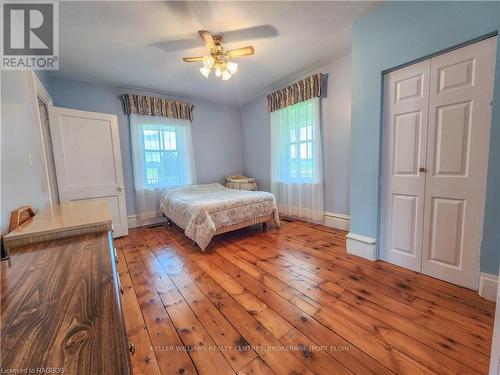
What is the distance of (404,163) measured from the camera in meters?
Answer: 1.97

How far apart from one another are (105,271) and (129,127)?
3.61 metres

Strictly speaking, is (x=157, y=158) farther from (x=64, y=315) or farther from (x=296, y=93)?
(x=64, y=315)

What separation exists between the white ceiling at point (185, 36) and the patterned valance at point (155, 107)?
285mm

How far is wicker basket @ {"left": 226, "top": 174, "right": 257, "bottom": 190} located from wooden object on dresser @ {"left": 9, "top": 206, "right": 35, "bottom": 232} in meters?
3.33

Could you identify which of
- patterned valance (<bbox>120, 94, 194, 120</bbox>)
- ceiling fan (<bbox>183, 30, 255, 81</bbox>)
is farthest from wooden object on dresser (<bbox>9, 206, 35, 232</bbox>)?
patterned valance (<bbox>120, 94, 194, 120</bbox>)

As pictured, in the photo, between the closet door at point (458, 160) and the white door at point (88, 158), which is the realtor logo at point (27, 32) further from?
the closet door at point (458, 160)

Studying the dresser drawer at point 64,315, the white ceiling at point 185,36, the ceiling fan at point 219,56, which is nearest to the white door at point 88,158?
the white ceiling at point 185,36

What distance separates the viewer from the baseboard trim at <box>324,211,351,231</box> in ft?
10.3

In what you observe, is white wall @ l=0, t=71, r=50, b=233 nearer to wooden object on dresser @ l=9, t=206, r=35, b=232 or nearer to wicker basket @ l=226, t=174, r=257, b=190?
wooden object on dresser @ l=9, t=206, r=35, b=232

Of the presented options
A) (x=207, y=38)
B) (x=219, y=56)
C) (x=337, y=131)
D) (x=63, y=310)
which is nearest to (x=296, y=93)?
(x=337, y=131)

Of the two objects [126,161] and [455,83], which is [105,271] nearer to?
[455,83]

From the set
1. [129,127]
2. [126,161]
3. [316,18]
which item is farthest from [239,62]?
[126,161]

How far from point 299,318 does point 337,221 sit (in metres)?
2.12

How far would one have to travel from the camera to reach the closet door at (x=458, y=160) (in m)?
1.54
